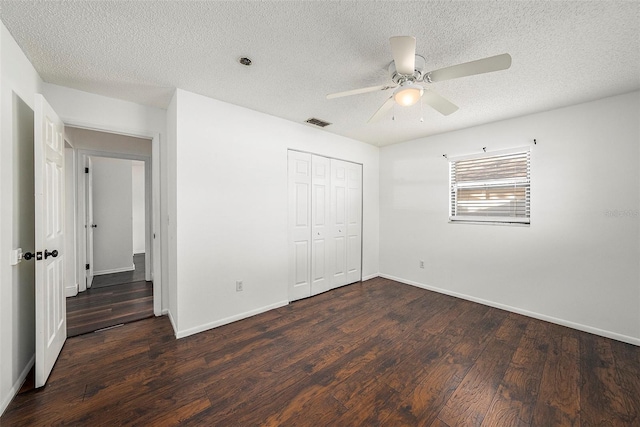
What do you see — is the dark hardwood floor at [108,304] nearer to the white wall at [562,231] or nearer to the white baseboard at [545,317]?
the white baseboard at [545,317]

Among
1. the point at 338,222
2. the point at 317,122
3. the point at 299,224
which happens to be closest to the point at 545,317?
the point at 338,222

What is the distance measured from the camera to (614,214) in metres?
2.53

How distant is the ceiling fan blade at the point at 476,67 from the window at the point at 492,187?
2126 millimetres

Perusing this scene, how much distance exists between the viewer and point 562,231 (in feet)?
9.23

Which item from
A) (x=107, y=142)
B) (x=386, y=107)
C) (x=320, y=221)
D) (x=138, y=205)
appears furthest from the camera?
(x=138, y=205)

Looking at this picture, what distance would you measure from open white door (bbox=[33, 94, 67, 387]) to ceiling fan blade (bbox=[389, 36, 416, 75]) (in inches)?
95.0

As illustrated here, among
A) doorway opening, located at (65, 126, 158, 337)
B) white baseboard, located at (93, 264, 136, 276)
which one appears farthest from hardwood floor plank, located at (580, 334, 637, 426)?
white baseboard, located at (93, 264, 136, 276)

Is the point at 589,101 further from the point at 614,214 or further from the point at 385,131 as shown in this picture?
the point at 385,131

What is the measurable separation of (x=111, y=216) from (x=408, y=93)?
548cm

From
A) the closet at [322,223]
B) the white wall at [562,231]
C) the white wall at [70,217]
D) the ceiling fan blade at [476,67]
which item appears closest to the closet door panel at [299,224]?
the closet at [322,223]

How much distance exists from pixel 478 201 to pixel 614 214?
1244mm

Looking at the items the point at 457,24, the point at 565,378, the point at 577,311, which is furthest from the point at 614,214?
the point at 457,24

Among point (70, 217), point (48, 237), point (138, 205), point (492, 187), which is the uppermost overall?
point (492, 187)

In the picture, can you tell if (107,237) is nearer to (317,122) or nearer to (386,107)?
(317,122)
